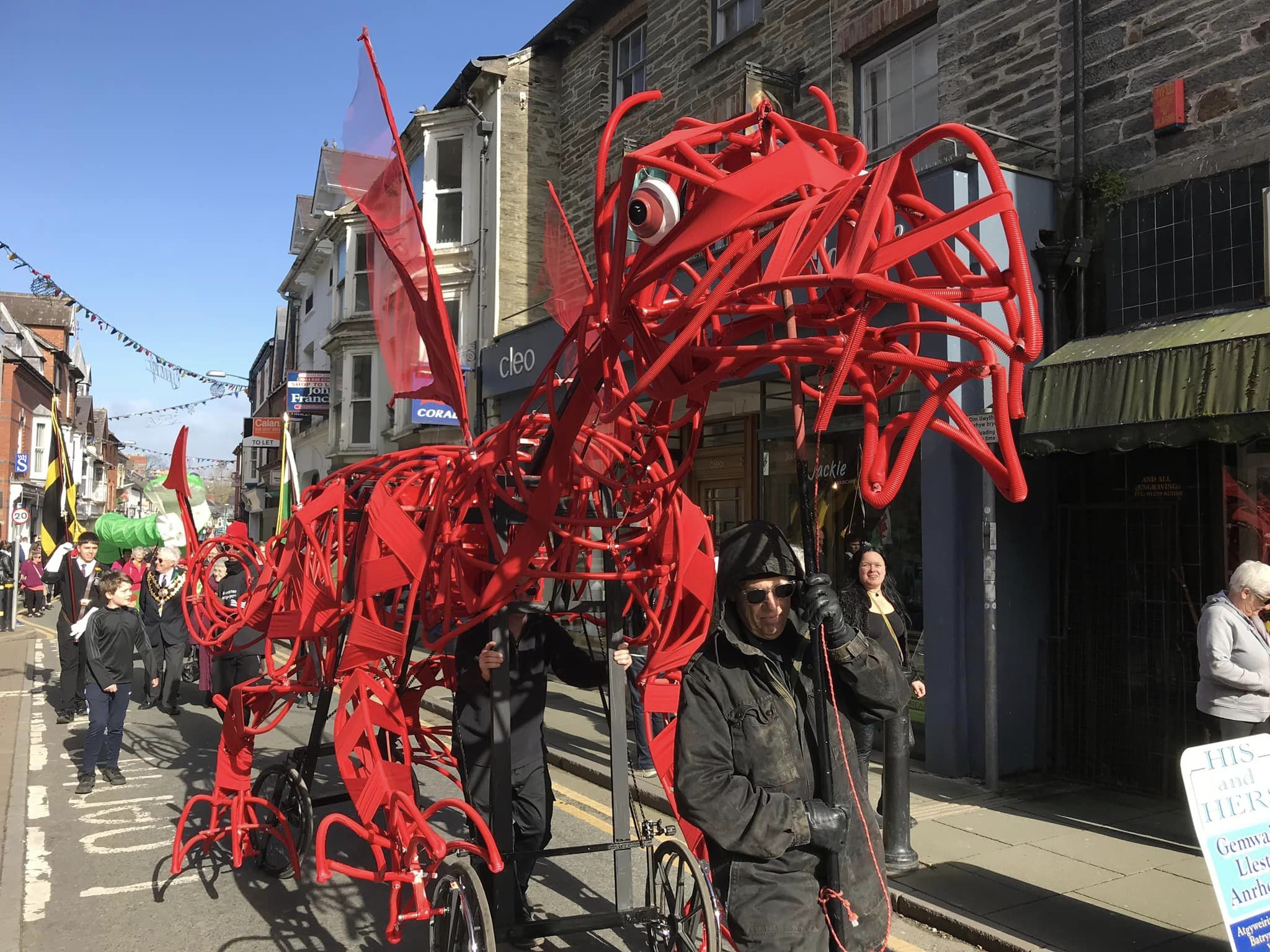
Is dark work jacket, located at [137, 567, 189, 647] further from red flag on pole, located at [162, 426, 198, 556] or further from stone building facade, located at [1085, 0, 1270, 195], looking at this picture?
stone building facade, located at [1085, 0, 1270, 195]

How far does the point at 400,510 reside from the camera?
164 inches

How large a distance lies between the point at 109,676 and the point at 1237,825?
8.03m

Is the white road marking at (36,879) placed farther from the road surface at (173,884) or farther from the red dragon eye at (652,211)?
the red dragon eye at (652,211)

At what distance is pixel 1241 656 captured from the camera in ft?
17.8

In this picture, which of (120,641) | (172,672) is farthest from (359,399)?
(120,641)

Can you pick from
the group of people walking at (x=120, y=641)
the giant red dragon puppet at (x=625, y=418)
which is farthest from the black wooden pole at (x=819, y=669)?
the group of people walking at (x=120, y=641)

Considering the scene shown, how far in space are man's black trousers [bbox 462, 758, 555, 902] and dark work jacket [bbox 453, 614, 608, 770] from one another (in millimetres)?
51

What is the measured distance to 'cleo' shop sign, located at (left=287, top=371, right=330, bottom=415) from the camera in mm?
26125

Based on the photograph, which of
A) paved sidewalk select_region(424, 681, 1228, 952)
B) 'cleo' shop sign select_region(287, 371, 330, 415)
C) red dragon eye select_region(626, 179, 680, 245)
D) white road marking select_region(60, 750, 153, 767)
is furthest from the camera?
'cleo' shop sign select_region(287, 371, 330, 415)

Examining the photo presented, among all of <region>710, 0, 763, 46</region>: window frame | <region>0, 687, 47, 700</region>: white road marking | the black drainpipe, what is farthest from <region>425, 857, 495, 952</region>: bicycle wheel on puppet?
<region>0, 687, 47, 700</region>: white road marking

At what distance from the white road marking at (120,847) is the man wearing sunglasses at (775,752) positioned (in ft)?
17.4

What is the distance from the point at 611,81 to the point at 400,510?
1259cm

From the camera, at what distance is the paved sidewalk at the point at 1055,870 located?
4.80 meters

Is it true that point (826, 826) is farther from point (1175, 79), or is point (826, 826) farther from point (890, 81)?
point (890, 81)
